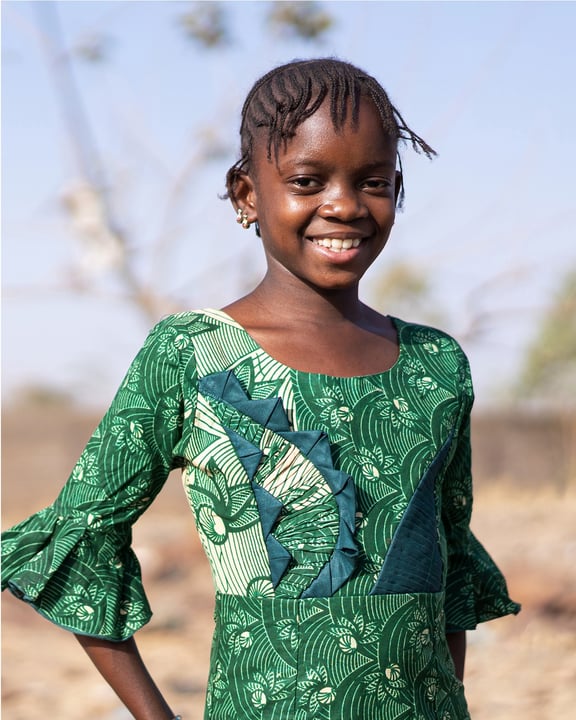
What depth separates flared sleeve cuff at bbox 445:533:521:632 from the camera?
210cm

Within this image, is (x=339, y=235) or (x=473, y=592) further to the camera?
(x=473, y=592)

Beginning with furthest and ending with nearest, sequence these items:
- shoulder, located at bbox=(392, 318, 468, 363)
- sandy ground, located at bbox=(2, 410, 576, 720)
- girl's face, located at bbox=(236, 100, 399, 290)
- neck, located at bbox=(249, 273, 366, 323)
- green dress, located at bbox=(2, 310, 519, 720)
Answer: sandy ground, located at bbox=(2, 410, 576, 720) < shoulder, located at bbox=(392, 318, 468, 363) < neck, located at bbox=(249, 273, 366, 323) < girl's face, located at bbox=(236, 100, 399, 290) < green dress, located at bbox=(2, 310, 519, 720)

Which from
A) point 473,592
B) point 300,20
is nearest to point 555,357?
point 300,20

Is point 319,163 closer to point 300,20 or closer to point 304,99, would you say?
point 304,99

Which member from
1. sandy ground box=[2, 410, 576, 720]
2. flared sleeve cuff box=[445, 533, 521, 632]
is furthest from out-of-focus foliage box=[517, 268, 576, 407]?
flared sleeve cuff box=[445, 533, 521, 632]

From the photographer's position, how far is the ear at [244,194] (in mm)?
1955

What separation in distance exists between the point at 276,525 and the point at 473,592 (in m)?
0.58

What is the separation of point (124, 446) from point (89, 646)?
344 millimetres

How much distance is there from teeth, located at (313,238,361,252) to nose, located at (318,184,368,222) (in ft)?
0.13

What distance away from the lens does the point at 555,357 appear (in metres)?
8.77

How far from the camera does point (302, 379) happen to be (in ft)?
5.93

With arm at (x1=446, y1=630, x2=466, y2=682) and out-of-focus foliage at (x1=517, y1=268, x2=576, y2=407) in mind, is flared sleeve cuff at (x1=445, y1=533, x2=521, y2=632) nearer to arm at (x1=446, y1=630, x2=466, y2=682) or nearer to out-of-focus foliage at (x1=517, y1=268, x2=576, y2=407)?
arm at (x1=446, y1=630, x2=466, y2=682)

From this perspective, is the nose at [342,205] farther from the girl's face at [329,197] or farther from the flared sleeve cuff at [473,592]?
the flared sleeve cuff at [473,592]

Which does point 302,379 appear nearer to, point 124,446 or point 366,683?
point 124,446
